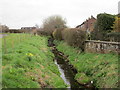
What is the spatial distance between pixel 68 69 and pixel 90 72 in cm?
371

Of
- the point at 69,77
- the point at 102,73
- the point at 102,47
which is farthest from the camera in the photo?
the point at 102,47

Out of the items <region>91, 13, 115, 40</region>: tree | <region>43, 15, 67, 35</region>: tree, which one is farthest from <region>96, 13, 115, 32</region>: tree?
<region>43, 15, 67, 35</region>: tree

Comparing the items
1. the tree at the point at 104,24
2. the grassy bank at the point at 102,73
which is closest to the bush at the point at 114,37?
the tree at the point at 104,24

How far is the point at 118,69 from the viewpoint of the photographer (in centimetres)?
1170

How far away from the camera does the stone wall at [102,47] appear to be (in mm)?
15177

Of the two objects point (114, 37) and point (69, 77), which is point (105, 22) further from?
point (69, 77)

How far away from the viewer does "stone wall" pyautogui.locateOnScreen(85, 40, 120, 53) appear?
15.2 metres

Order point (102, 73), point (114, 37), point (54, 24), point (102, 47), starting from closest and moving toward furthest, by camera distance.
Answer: point (102, 73)
point (102, 47)
point (114, 37)
point (54, 24)

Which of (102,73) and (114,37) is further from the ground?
(114,37)

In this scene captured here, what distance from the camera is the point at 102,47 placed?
17625 millimetres

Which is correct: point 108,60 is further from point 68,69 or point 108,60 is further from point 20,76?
point 20,76

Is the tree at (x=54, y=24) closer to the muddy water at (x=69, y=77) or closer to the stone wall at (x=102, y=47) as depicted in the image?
the stone wall at (x=102, y=47)

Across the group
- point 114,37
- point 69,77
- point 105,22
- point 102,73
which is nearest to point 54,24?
point 105,22

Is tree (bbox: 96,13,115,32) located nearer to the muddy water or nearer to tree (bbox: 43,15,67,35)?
the muddy water
